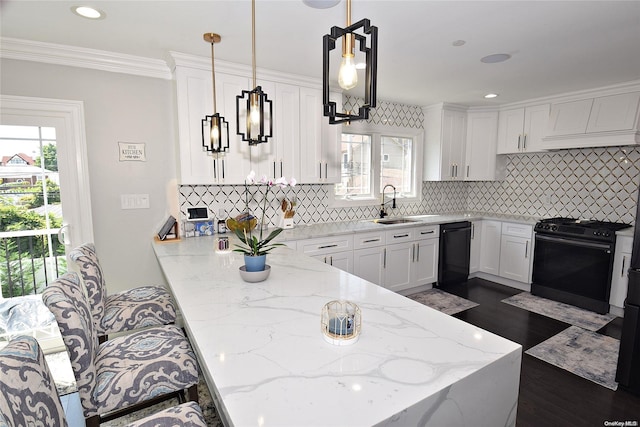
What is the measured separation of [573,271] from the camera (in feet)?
12.3

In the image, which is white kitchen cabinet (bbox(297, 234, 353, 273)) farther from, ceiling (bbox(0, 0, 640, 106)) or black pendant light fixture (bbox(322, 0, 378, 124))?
black pendant light fixture (bbox(322, 0, 378, 124))

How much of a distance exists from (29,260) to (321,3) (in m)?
3.02

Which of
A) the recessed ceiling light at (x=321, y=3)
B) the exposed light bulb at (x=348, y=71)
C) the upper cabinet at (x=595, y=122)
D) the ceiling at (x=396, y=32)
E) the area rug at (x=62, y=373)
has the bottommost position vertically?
the area rug at (x=62, y=373)

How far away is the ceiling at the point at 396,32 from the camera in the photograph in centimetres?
198

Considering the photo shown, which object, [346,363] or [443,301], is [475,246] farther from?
[346,363]

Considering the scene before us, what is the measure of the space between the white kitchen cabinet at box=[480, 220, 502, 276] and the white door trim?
467 cm

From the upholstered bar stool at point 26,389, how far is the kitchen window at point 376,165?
3.34m

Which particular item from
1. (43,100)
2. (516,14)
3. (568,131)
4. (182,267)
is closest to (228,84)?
(43,100)

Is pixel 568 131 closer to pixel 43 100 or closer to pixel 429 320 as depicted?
pixel 429 320

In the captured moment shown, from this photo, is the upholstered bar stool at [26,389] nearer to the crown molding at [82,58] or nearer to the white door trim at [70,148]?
the white door trim at [70,148]

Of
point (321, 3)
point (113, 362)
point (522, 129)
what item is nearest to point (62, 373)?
point (113, 362)

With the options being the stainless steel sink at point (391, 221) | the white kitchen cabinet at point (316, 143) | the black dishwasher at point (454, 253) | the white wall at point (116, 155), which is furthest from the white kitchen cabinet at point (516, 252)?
the white wall at point (116, 155)

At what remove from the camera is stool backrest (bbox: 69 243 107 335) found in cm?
183

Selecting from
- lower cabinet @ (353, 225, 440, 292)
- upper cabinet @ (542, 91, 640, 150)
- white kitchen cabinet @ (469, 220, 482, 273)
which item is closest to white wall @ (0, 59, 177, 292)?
lower cabinet @ (353, 225, 440, 292)
